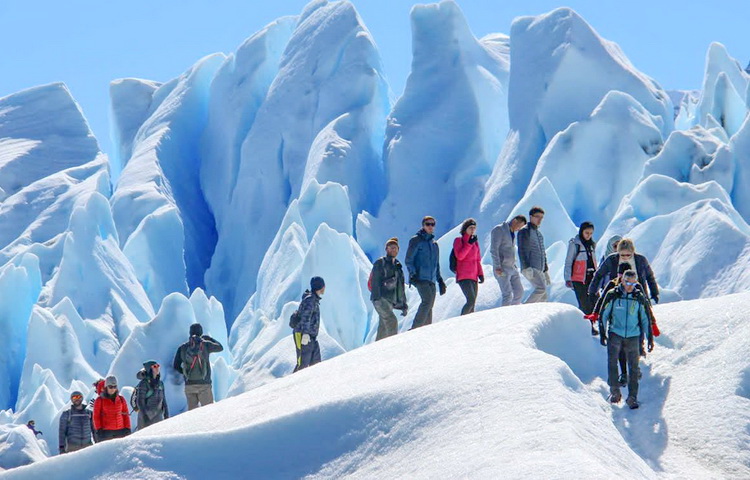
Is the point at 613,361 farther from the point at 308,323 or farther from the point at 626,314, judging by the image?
the point at 308,323

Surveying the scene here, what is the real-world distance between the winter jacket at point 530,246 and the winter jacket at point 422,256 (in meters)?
0.85

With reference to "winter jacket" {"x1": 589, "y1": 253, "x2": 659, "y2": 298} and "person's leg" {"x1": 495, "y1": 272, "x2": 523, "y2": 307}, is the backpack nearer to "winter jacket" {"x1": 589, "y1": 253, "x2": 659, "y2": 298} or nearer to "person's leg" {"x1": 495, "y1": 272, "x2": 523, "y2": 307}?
"person's leg" {"x1": 495, "y1": 272, "x2": 523, "y2": 307}

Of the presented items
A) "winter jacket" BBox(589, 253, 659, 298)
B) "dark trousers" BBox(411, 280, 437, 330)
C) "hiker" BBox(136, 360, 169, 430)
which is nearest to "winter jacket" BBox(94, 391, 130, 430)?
"hiker" BBox(136, 360, 169, 430)

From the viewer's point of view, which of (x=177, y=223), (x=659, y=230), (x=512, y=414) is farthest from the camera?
(x=177, y=223)

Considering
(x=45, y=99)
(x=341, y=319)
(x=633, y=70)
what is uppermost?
(x=45, y=99)

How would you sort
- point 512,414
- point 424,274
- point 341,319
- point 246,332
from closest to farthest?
1. point 512,414
2. point 424,274
3. point 341,319
4. point 246,332

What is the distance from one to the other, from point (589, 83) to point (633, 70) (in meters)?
1.94

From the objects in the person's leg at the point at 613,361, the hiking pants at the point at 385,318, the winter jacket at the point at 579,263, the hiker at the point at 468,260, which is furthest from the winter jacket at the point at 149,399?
the person's leg at the point at 613,361

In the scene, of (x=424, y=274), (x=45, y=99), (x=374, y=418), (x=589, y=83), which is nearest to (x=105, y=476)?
(x=374, y=418)

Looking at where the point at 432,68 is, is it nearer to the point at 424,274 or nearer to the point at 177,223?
the point at 177,223

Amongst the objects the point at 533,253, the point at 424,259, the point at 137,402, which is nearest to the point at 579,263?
the point at 533,253

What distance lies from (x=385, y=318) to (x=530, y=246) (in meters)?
1.60

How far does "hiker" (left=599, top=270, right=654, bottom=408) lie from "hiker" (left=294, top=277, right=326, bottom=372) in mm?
3768

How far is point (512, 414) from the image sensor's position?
707 cm
